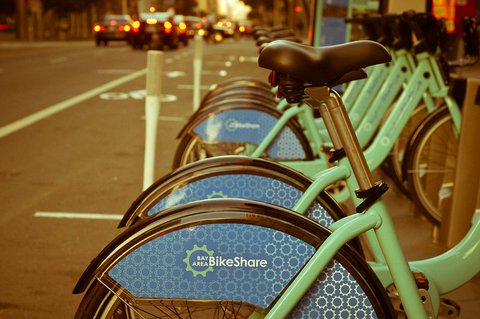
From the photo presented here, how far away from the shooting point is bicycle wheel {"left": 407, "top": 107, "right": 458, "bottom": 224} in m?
5.41

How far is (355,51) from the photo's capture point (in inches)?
101

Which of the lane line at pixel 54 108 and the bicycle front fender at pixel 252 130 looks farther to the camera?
the lane line at pixel 54 108

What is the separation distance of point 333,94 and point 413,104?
9.83ft

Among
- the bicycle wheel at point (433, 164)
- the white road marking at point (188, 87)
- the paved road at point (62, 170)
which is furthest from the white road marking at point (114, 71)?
the bicycle wheel at point (433, 164)

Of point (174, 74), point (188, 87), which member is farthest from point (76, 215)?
point (174, 74)

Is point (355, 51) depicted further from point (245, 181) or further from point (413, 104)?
point (413, 104)

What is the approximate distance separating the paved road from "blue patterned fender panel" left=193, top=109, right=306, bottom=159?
3.61 ft

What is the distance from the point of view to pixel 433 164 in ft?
18.5

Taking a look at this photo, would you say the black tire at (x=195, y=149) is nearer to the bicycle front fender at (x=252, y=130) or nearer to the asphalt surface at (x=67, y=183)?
the bicycle front fender at (x=252, y=130)

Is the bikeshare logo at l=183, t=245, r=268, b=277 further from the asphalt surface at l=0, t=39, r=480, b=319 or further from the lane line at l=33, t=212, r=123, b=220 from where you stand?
the lane line at l=33, t=212, r=123, b=220

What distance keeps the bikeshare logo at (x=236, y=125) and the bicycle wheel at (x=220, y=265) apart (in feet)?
9.68

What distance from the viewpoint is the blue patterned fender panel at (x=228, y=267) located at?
100.0 inches

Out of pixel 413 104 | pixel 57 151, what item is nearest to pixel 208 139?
pixel 413 104

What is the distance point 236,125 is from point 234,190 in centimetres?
228
